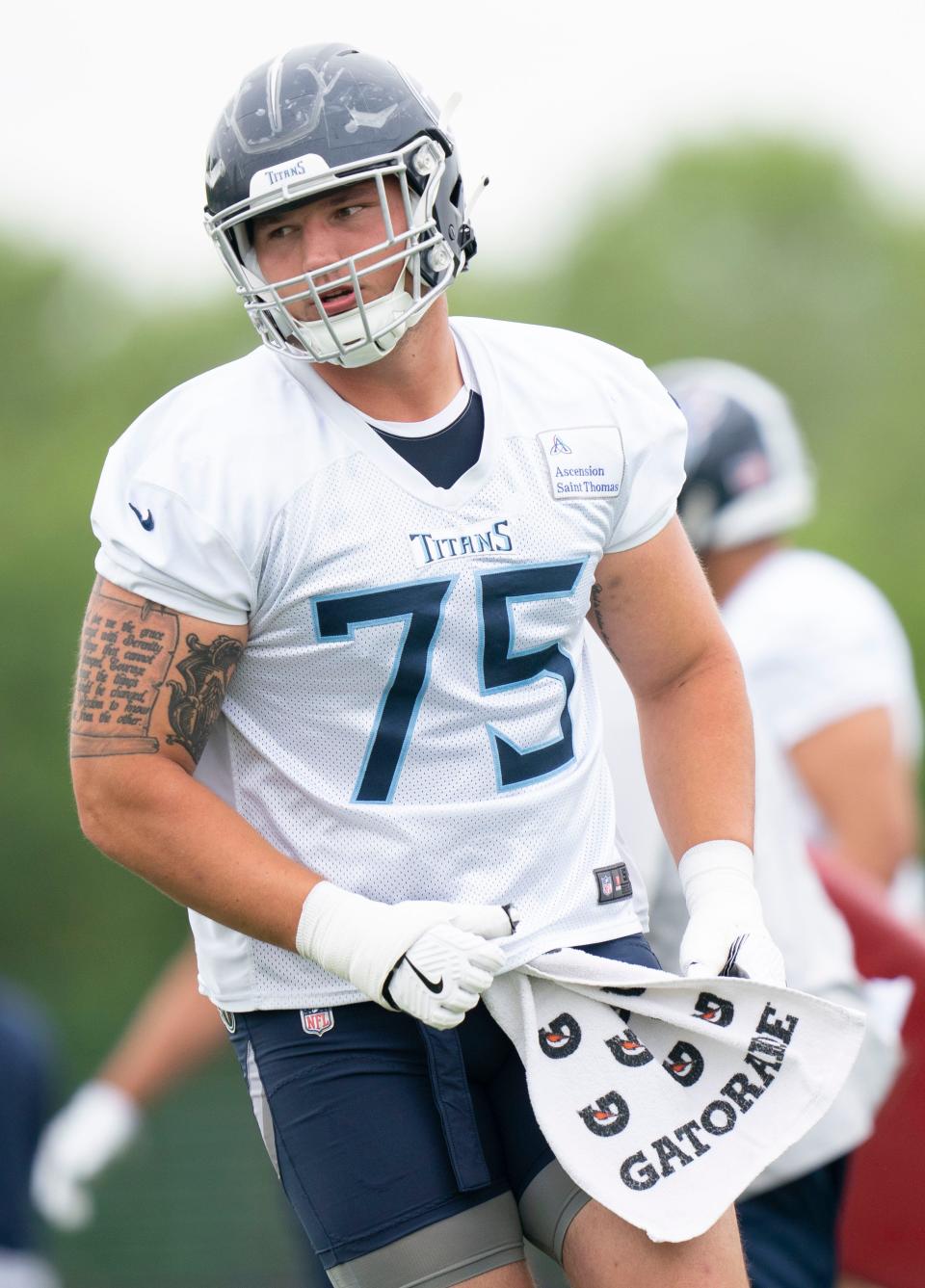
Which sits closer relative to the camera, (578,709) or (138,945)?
(578,709)

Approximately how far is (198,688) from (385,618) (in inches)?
11.2

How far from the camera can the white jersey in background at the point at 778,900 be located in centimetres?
347

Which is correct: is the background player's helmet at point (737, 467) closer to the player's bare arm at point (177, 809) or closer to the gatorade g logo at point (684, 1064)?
the gatorade g logo at point (684, 1064)

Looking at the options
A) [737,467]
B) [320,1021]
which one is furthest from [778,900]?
[737,467]

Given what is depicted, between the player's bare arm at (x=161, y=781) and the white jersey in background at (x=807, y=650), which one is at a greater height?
the player's bare arm at (x=161, y=781)

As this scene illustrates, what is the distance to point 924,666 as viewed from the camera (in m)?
15.0

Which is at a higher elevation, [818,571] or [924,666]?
[818,571]

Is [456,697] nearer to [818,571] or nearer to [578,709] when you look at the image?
[578,709]

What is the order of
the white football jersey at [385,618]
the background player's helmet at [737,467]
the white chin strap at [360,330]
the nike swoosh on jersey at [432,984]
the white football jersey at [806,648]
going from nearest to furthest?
the nike swoosh on jersey at [432,984]
the white football jersey at [385,618]
the white chin strap at [360,330]
the white football jersey at [806,648]
the background player's helmet at [737,467]

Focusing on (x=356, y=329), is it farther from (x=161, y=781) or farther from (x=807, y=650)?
(x=807, y=650)

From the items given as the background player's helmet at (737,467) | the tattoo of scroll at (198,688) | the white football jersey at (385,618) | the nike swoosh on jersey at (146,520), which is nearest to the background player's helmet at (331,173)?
the white football jersey at (385,618)

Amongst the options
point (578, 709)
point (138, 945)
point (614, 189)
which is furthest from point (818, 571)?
point (614, 189)

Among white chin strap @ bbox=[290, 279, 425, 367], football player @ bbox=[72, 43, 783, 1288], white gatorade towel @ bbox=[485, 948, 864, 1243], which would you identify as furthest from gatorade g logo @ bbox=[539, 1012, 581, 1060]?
white chin strap @ bbox=[290, 279, 425, 367]

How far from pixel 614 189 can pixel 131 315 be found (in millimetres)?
13407
